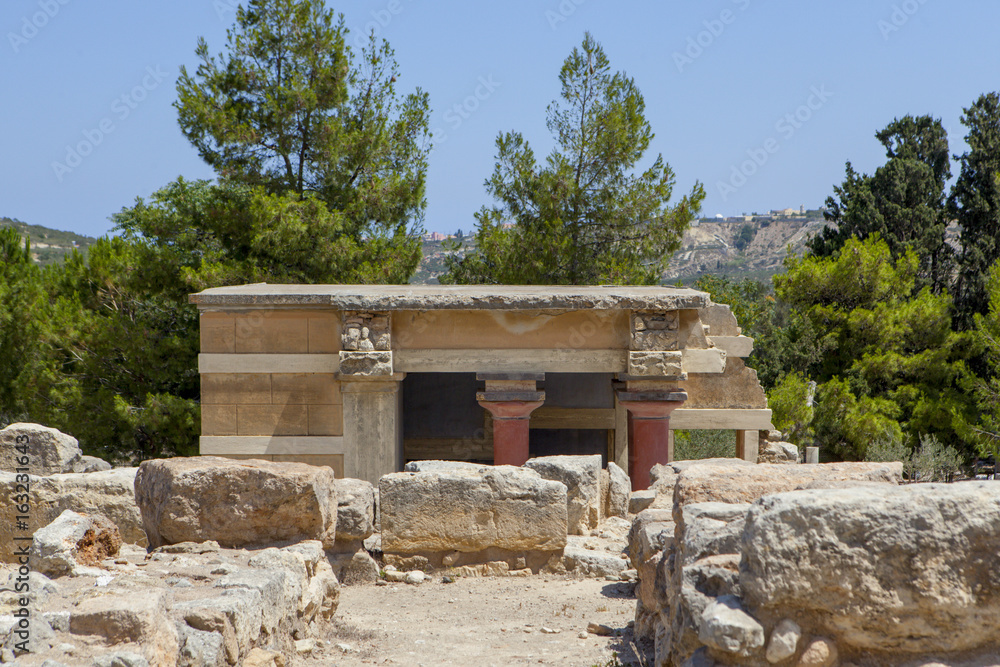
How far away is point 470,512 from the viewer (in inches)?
299

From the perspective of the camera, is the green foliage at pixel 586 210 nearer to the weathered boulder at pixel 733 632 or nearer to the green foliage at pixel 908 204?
the green foliage at pixel 908 204

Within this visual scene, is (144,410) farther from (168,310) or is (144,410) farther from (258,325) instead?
(258,325)

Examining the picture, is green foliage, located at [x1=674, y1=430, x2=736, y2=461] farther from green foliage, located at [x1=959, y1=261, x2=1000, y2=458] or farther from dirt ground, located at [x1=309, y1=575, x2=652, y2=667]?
dirt ground, located at [x1=309, y1=575, x2=652, y2=667]

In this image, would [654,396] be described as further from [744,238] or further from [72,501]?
[744,238]

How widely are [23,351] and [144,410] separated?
22.2ft

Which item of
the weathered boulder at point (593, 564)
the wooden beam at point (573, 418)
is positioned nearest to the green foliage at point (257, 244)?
the wooden beam at point (573, 418)

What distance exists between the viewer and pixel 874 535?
11.5 ft

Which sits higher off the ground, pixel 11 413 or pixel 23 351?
pixel 23 351

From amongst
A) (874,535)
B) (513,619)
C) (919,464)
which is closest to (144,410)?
(513,619)

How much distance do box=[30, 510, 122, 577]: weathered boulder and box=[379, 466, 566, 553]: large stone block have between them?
240cm

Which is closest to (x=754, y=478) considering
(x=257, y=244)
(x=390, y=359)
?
(x=390, y=359)

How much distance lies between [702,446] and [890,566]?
20.7 metres

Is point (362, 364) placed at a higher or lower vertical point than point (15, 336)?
lower

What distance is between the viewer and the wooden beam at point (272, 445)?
440 inches
